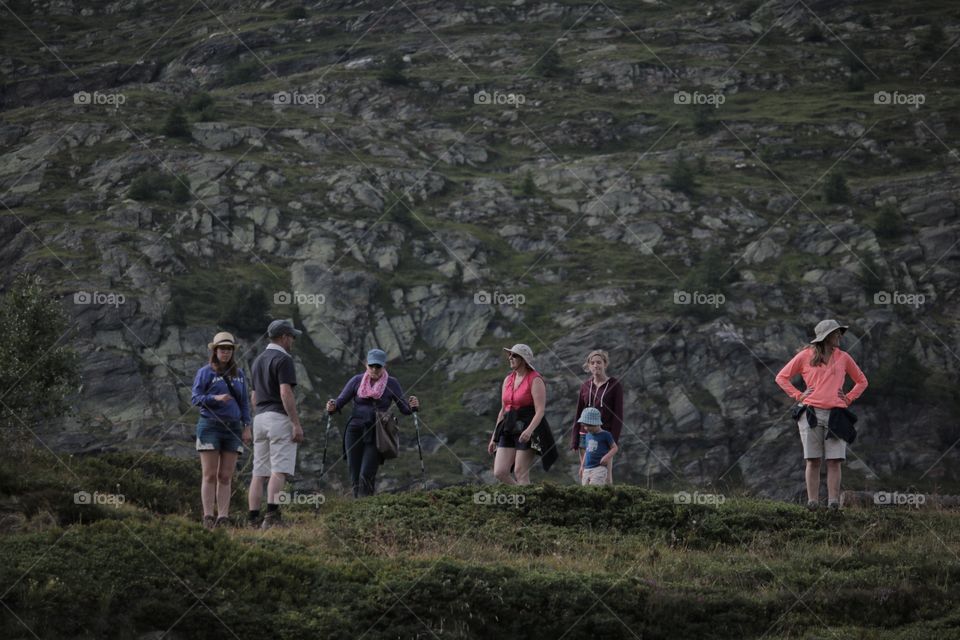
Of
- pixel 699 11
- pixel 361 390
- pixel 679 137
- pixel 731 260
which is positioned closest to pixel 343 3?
pixel 699 11

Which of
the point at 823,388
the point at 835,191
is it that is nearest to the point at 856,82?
the point at 835,191

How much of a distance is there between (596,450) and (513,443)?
4.62 feet

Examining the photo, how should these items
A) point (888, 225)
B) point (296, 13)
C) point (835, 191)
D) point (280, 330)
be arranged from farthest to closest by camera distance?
point (296, 13), point (835, 191), point (888, 225), point (280, 330)

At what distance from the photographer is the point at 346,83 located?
127 metres

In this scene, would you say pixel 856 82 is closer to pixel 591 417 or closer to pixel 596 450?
pixel 596 450

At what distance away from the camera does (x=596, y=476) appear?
18844mm

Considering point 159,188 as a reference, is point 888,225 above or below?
below

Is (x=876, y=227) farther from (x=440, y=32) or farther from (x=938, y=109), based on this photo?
(x=440, y=32)

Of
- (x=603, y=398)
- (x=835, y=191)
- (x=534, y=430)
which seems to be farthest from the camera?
(x=835, y=191)

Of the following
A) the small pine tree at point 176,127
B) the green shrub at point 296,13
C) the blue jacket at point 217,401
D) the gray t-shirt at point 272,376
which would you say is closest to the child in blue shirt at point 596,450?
the gray t-shirt at point 272,376

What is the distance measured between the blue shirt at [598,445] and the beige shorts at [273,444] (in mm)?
4792

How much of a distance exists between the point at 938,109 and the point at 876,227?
24632 millimetres

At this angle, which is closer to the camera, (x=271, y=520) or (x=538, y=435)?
(x=271, y=520)

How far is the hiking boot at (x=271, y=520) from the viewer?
15.6 m
